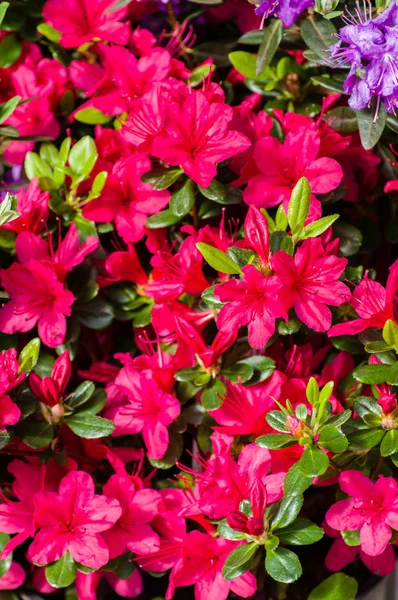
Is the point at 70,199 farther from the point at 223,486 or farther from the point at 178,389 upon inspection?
the point at 223,486

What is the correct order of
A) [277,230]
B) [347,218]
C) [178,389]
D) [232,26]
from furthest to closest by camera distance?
[232,26] → [347,218] → [178,389] → [277,230]

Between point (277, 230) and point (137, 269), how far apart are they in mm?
238

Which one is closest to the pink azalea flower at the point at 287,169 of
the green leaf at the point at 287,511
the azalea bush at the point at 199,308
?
the azalea bush at the point at 199,308

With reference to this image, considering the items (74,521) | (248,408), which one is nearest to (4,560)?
(74,521)

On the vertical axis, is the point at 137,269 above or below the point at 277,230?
below

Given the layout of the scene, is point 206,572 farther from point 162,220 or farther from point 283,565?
point 162,220

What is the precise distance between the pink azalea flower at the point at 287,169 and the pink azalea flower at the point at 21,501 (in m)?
0.41

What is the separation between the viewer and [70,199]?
118 cm

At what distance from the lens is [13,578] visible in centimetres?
119

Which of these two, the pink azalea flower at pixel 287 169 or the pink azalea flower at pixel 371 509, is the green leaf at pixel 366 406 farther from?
the pink azalea flower at pixel 287 169

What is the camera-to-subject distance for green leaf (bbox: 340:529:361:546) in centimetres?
103

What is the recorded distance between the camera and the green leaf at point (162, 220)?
1.11 metres

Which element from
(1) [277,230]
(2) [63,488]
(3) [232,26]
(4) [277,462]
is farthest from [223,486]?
(3) [232,26]

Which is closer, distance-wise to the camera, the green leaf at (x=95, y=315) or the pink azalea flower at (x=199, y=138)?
the pink azalea flower at (x=199, y=138)
